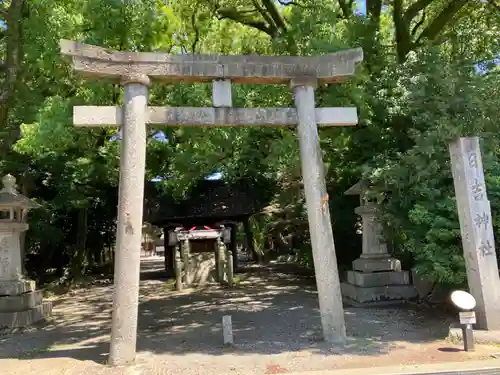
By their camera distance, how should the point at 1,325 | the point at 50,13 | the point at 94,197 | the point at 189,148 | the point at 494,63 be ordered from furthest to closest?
the point at 94,197
the point at 189,148
the point at 494,63
the point at 1,325
the point at 50,13

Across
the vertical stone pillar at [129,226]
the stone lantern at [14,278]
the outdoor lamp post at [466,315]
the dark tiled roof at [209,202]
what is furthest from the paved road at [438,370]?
the dark tiled roof at [209,202]

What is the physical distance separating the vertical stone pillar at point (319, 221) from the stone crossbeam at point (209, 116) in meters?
0.24

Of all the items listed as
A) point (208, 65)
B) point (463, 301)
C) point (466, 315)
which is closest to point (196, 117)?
point (208, 65)

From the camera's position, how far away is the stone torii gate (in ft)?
20.7

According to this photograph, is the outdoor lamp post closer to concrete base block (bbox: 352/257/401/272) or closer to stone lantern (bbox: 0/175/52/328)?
concrete base block (bbox: 352/257/401/272)

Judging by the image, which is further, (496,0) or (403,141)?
(496,0)

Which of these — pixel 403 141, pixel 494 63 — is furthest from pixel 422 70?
pixel 494 63

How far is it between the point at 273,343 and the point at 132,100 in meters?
4.50

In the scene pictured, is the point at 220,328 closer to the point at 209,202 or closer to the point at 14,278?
the point at 14,278

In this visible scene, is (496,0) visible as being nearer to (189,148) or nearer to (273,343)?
(189,148)

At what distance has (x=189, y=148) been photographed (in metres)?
12.1

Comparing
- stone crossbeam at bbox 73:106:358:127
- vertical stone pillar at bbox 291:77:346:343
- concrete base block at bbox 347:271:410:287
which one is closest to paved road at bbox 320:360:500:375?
vertical stone pillar at bbox 291:77:346:343

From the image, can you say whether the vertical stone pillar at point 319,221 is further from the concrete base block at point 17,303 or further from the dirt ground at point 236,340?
the concrete base block at point 17,303

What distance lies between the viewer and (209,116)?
23.2 ft
